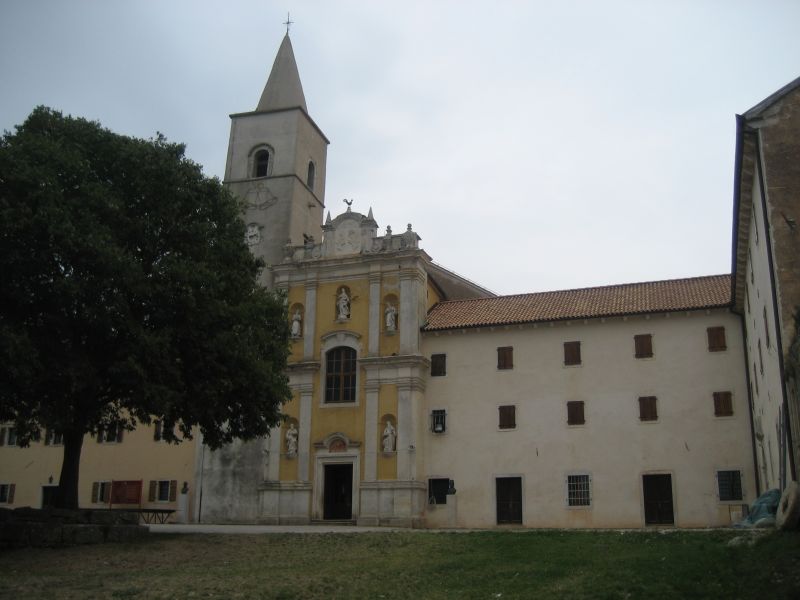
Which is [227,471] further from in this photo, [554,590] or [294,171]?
[554,590]

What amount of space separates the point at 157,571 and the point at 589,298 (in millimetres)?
26040

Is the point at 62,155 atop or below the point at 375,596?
atop

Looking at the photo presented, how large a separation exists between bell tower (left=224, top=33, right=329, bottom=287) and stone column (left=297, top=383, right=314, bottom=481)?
7.15 m

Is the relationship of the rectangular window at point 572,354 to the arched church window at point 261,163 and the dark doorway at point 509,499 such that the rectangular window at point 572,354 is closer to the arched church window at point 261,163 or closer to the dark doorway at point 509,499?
the dark doorway at point 509,499

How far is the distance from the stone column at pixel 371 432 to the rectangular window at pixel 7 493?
74.5ft

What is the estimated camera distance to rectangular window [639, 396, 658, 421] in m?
36.0

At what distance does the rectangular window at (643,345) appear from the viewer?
121 ft

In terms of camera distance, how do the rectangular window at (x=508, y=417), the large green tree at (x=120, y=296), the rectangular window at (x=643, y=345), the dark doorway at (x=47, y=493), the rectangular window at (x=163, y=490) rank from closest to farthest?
the large green tree at (x=120, y=296), the rectangular window at (x=643, y=345), the rectangular window at (x=508, y=417), the rectangular window at (x=163, y=490), the dark doorway at (x=47, y=493)

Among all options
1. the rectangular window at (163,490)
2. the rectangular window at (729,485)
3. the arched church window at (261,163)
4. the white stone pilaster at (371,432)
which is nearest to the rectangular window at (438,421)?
the white stone pilaster at (371,432)

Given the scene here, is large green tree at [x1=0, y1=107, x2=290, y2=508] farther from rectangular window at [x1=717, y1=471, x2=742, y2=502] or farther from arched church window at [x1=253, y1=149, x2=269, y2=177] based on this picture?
arched church window at [x1=253, y1=149, x2=269, y2=177]

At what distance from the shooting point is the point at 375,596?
1552cm

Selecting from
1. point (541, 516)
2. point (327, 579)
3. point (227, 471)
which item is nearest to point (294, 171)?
point (227, 471)

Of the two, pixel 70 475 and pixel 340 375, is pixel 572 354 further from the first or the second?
pixel 70 475

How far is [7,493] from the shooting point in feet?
158
